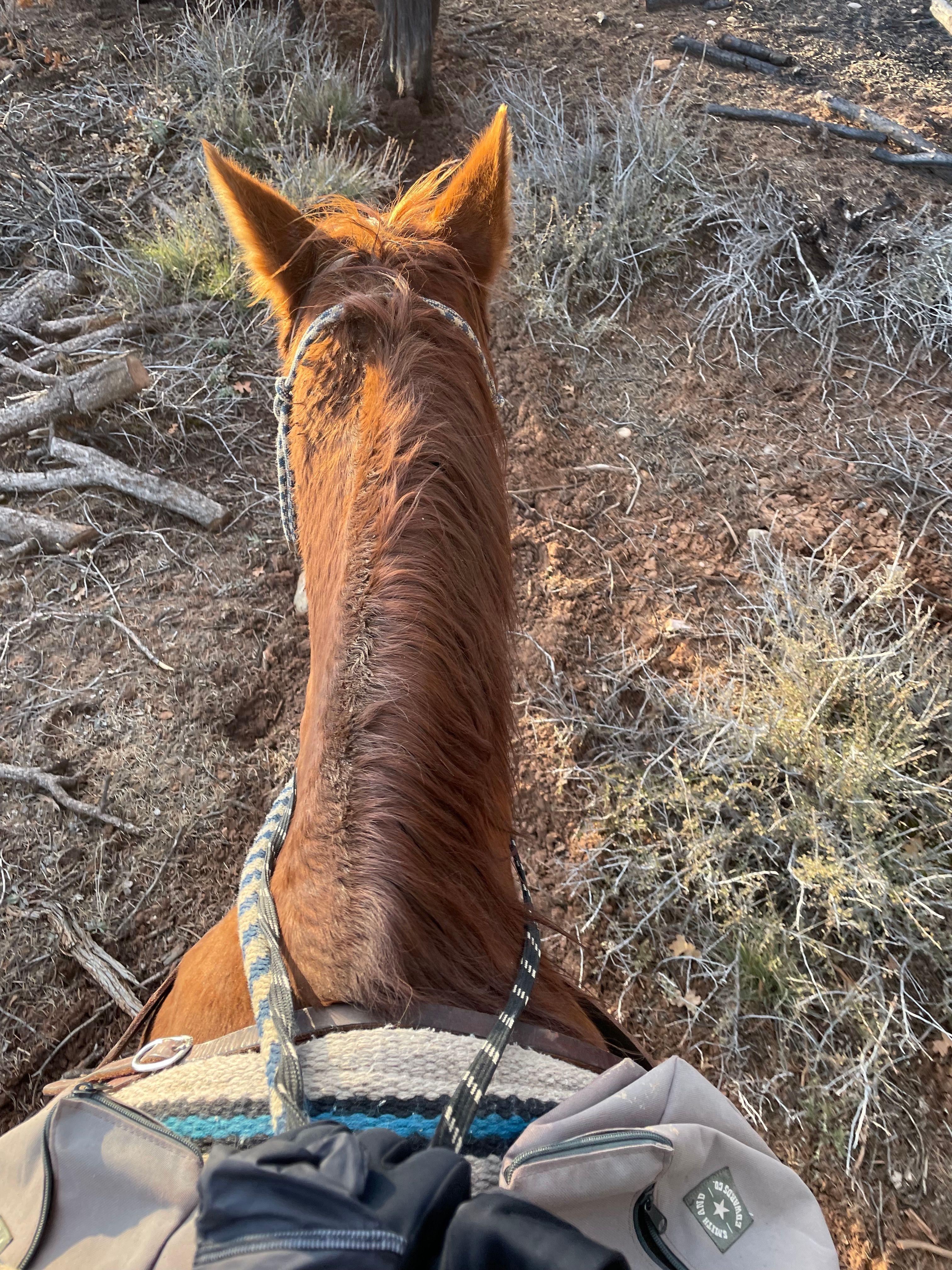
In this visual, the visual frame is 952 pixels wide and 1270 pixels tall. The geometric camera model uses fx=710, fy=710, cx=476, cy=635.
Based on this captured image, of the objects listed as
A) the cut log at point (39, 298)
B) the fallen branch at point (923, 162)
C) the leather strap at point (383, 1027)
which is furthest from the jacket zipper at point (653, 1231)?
the fallen branch at point (923, 162)

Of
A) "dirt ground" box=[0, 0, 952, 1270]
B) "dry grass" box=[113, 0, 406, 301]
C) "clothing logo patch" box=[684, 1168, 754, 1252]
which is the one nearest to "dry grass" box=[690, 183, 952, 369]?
"dirt ground" box=[0, 0, 952, 1270]

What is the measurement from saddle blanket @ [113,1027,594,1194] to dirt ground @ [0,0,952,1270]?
47.9 inches

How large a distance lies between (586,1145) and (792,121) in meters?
4.75

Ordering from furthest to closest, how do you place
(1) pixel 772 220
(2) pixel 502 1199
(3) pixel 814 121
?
(3) pixel 814 121 < (1) pixel 772 220 < (2) pixel 502 1199

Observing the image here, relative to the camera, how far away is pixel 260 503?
2.75 meters

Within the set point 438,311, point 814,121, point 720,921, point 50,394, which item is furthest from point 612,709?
point 814,121

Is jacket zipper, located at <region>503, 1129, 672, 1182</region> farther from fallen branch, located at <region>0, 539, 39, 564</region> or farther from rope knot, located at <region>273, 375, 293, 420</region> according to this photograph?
fallen branch, located at <region>0, 539, 39, 564</region>

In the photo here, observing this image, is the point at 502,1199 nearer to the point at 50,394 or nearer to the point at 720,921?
the point at 720,921

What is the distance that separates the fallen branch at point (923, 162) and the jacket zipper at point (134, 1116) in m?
4.81

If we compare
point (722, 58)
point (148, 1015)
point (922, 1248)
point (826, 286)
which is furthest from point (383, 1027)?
point (722, 58)

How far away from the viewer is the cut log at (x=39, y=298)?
2.99m

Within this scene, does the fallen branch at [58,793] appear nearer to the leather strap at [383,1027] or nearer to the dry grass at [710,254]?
the leather strap at [383,1027]

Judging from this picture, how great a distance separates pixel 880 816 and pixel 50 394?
3.10m

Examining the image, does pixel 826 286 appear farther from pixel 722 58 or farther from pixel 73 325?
pixel 73 325
